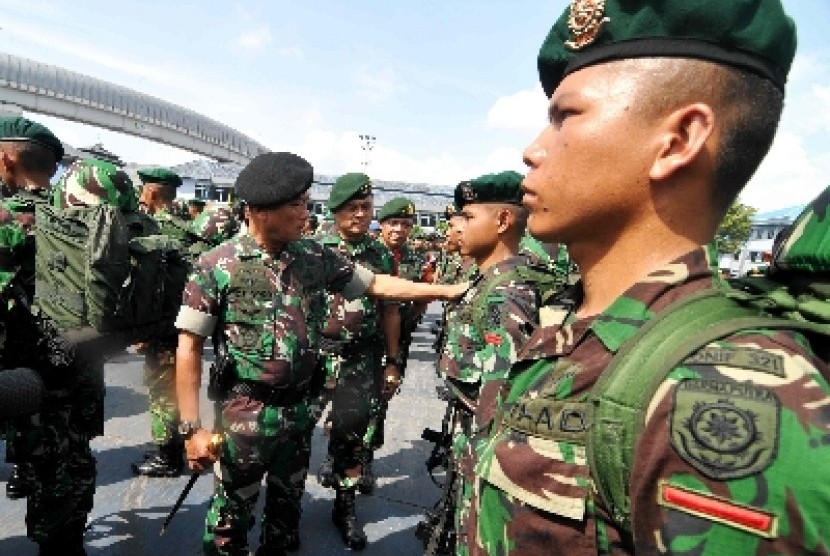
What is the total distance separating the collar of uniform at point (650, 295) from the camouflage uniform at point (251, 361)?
197 cm

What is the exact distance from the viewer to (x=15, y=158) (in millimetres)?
3133

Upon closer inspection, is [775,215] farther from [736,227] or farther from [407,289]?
[407,289]

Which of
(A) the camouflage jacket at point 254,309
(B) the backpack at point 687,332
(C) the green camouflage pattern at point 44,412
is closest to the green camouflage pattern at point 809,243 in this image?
(B) the backpack at point 687,332

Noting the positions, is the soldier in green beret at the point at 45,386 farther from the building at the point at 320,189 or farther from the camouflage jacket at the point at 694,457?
the building at the point at 320,189

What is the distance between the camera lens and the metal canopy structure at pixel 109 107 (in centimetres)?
4006

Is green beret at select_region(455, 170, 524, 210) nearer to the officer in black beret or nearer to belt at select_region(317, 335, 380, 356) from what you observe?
the officer in black beret

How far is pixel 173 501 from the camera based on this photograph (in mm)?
3826

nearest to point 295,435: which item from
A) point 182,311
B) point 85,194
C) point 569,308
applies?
point 182,311

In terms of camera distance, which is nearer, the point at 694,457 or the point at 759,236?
the point at 694,457

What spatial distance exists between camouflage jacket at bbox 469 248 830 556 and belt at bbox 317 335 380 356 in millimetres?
3265

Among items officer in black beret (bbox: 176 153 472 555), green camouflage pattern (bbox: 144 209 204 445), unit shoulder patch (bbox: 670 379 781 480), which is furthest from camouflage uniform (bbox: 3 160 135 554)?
unit shoulder patch (bbox: 670 379 781 480)

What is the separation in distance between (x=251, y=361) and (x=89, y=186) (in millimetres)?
1388

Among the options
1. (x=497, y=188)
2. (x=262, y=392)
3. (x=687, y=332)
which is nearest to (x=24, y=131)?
(x=262, y=392)

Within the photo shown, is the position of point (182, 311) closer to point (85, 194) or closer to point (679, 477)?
point (85, 194)
